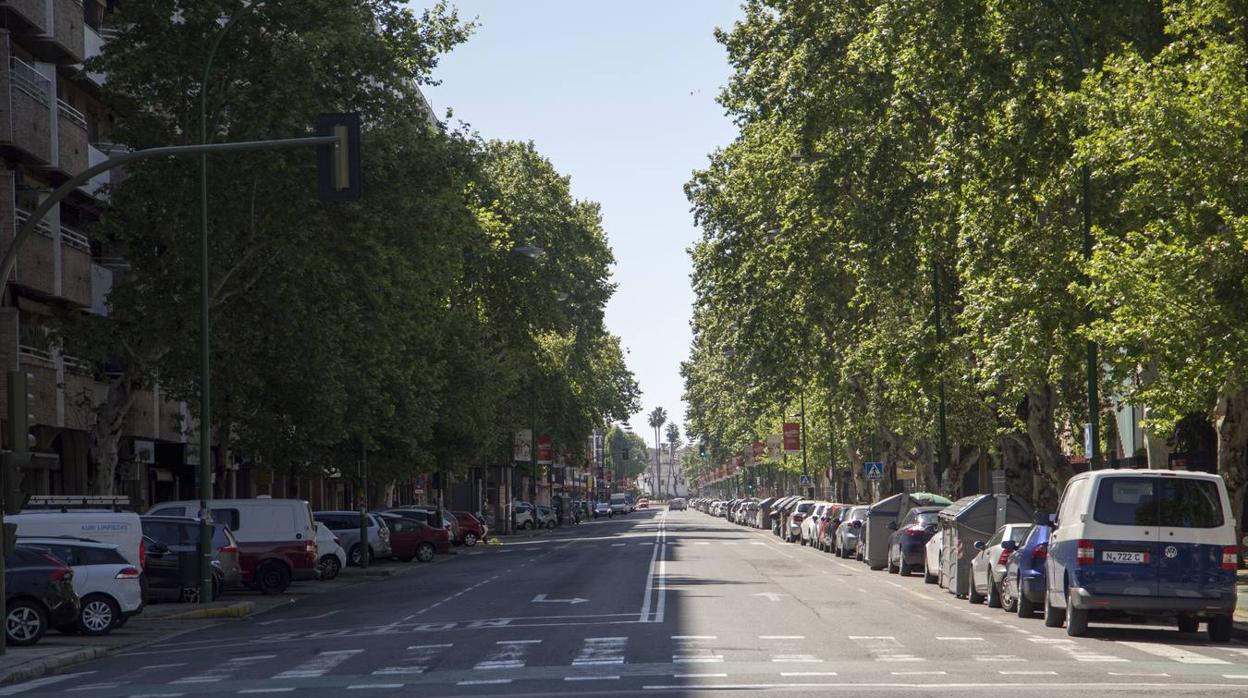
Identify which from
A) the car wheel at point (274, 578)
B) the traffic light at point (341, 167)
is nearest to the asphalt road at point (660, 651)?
the car wheel at point (274, 578)

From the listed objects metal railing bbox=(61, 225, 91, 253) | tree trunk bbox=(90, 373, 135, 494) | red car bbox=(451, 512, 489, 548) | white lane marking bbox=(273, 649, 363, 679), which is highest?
metal railing bbox=(61, 225, 91, 253)

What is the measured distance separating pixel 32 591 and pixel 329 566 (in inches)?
853

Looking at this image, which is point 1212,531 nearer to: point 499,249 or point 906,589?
point 906,589

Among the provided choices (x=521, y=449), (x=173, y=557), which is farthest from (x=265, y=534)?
(x=521, y=449)

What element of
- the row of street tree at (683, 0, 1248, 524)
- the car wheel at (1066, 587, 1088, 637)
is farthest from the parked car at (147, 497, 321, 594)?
the car wheel at (1066, 587, 1088, 637)

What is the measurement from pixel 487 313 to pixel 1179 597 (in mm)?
52865

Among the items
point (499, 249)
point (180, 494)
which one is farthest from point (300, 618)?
point (499, 249)

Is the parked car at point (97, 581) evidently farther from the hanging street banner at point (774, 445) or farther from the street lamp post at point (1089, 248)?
the hanging street banner at point (774, 445)

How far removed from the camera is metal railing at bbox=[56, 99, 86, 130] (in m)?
43.5

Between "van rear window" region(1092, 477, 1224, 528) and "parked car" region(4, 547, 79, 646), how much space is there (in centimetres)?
1394

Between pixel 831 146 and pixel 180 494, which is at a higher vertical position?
pixel 831 146

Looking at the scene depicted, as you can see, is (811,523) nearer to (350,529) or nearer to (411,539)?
(411,539)

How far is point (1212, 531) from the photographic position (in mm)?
21766

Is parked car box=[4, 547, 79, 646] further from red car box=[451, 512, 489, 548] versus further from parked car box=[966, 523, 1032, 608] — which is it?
red car box=[451, 512, 489, 548]
